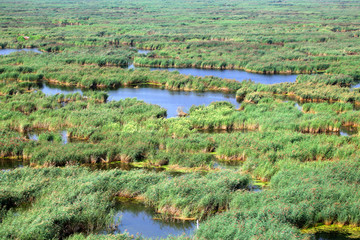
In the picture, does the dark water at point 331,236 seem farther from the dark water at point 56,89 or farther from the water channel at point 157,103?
the dark water at point 56,89

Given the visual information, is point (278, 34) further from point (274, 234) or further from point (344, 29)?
point (274, 234)

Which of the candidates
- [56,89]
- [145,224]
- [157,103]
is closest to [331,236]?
[145,224]

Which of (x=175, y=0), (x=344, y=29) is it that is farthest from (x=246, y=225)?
(x=175, y=0)

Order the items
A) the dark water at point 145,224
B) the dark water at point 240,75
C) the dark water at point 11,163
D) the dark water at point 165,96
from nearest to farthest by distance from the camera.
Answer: the dark water at point 145,224
the dark water at point 11,163
the dark water at point 165,96
the dark water at point 240,75

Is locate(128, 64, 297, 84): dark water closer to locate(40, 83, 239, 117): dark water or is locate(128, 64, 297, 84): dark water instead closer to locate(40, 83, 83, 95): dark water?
locate(40, 83, 239, 117): dark water

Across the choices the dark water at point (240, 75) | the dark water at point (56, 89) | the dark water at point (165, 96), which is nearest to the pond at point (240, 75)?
the dark water at point (240, 75)

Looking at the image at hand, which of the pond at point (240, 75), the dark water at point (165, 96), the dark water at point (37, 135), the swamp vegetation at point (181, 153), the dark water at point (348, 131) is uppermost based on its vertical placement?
the swamp vegetation at point (181, 153)
